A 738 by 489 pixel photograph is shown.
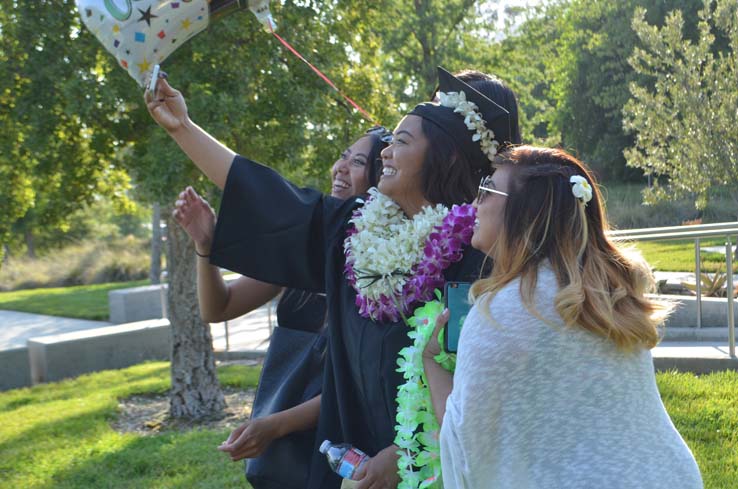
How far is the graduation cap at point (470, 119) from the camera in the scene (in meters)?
2.55

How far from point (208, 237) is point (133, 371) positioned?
768 cm

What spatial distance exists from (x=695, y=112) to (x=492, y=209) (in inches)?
550

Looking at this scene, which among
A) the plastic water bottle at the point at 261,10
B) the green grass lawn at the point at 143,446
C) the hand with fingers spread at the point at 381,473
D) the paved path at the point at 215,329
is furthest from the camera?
the paved path at the point at 215,329

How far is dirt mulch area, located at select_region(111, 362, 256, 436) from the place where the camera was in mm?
7195

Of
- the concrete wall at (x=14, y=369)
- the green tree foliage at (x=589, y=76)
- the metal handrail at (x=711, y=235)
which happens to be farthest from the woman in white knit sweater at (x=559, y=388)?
the green tree foliage at (x=589, y=76)

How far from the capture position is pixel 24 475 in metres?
5.83

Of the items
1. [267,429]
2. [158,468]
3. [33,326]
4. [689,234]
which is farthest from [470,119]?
[33,326]

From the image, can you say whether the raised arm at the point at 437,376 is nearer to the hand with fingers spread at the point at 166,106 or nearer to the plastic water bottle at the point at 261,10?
the hand with fingers spread at the point at 166,106

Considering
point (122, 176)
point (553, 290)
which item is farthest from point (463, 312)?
point (122, 176)

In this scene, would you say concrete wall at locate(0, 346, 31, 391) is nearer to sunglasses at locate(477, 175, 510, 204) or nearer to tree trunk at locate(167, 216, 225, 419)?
tree trunk at locate(167, 216, 225, 419)

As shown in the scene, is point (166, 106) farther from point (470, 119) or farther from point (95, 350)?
point (95, 350)

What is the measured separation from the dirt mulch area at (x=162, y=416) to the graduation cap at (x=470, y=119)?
187 inches

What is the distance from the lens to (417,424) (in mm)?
2225

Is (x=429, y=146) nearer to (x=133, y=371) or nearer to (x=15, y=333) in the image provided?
(x=133, y=371)
